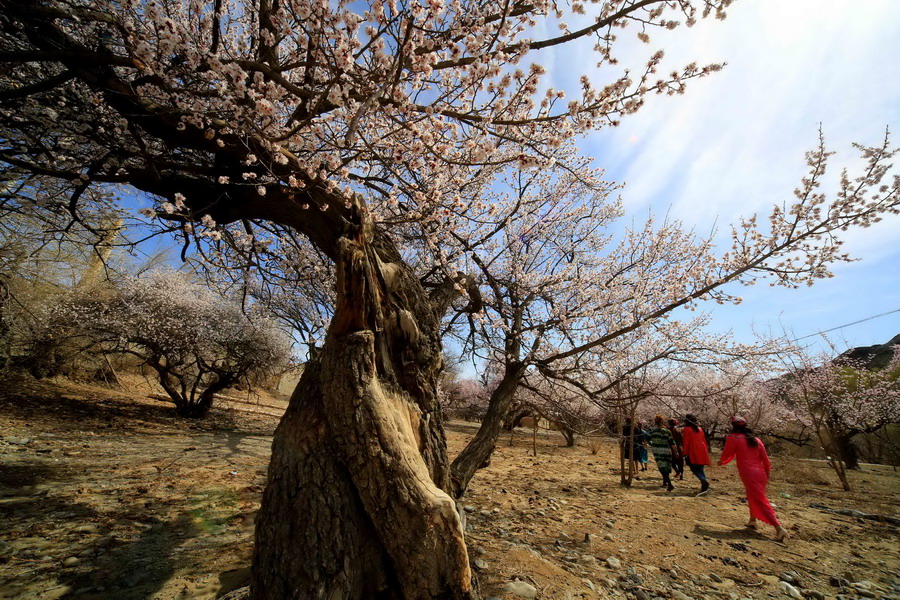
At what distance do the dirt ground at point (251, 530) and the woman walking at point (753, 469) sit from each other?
28 cm

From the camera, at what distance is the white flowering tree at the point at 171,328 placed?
9562 millimetres

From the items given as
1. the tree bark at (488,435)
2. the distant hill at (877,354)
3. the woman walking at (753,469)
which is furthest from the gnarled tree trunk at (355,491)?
the distant hill at (877,354)

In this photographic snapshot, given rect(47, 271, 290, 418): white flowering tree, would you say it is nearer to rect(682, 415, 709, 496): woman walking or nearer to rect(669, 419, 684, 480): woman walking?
rect(682, 415, 709, 496): woman walking

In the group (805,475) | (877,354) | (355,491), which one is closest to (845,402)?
(805,475)

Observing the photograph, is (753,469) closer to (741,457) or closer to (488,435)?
(741,457)

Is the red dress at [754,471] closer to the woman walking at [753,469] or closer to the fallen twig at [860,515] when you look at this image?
the woman walking at [753,469]

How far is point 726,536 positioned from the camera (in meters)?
5.00

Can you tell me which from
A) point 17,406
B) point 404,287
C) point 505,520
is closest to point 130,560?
point 404,287

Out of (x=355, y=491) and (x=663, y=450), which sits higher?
(x=355, y=491)

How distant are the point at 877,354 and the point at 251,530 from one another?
38.1m

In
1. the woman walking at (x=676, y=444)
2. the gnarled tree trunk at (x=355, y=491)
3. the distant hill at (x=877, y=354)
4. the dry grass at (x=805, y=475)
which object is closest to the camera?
the gnarled tree trunk at (x=355, y=491)

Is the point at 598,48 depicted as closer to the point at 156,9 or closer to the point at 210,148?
the point at 156,9

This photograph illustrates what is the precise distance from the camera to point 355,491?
225 centimetres

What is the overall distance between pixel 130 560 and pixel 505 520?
391cm
